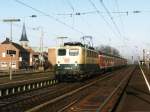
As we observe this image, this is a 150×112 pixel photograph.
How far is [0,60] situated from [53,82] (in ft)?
249

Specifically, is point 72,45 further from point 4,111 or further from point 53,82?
point 4,111

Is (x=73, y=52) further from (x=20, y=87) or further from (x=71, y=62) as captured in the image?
(x=20, y=87)

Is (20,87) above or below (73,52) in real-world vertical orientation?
below

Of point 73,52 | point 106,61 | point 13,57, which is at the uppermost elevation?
→ point 13,57

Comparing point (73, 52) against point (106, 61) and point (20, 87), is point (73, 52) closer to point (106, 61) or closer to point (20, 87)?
point (20, 87)

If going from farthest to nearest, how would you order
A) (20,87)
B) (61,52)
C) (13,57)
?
(13,57) → (61,52) → (20,87)

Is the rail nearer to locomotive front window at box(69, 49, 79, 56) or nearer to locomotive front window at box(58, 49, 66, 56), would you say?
locomotive front window at box(58, 49, 66, 56)

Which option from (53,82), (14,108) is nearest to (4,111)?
(14,108)

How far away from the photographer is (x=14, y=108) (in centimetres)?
1822

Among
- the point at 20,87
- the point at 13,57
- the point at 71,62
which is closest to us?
the point at 20,87

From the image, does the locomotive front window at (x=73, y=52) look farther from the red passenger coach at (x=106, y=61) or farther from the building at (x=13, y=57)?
the building at (x=13, y=57)

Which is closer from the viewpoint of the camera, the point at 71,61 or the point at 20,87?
the point at 20,87

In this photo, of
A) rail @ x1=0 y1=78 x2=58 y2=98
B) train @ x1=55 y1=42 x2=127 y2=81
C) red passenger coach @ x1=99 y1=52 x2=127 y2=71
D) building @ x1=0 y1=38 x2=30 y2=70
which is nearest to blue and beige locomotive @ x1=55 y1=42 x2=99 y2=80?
train @ x1=55 y1=42 x2=127 y2=81

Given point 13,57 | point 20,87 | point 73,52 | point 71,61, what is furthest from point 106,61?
point 13,57
